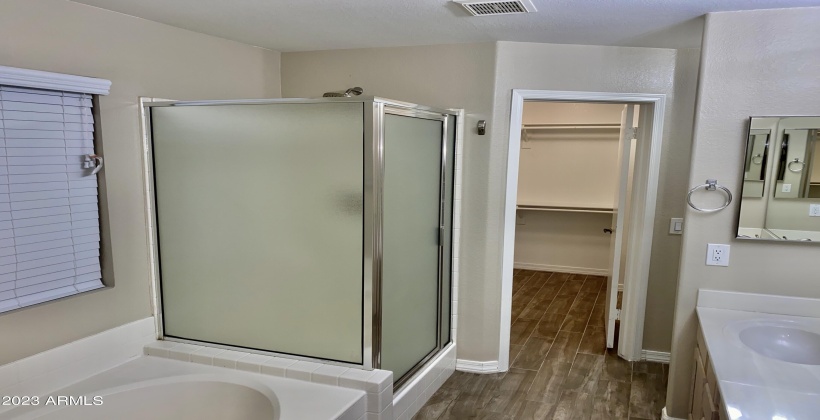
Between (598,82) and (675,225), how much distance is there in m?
1.11

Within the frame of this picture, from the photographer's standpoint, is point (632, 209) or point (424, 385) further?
point (632, 209)

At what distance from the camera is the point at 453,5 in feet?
7.74

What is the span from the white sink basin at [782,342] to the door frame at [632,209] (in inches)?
48.8

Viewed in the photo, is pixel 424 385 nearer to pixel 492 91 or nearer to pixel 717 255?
pixel 717 255

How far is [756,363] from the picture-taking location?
6.09 feet

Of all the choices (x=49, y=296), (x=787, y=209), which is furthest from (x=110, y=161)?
(x=787, y=209)

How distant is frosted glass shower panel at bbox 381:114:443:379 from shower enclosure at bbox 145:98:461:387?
1cm

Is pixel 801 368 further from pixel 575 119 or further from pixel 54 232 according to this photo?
pixel 575 119

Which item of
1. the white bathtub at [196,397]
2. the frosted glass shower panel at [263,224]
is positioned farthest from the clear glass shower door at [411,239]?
the white bathtub at [196,397]

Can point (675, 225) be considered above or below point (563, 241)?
above

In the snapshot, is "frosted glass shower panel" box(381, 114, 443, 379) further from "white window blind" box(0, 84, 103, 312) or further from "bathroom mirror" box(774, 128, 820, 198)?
"bathroom mirror" box(774, 128, 820, 198)

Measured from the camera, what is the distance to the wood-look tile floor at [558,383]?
3.00 metres

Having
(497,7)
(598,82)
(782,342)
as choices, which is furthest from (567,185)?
(497,7)

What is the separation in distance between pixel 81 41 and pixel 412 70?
1829 millimetres
